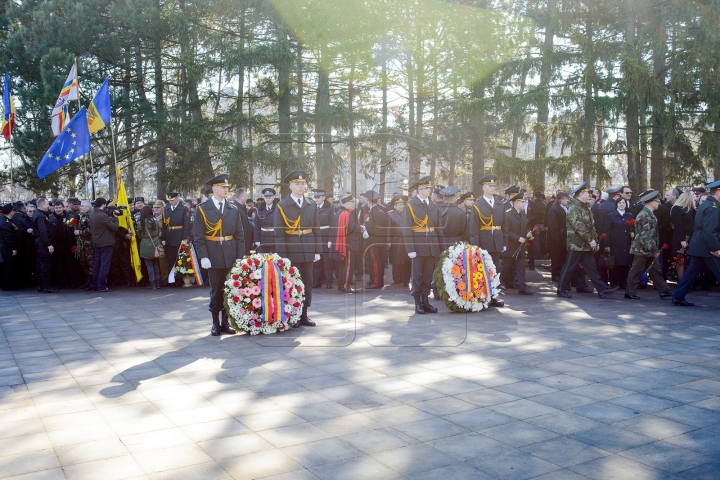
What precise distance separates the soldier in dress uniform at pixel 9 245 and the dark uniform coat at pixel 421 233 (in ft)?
28.8

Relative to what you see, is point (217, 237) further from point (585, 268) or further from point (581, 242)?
point (585, 268)

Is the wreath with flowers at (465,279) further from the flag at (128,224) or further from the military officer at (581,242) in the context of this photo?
the flag at (128,224)

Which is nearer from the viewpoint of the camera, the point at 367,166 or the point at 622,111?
the point at 622,111

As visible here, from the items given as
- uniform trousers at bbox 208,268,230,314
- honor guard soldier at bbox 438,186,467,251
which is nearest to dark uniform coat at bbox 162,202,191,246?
uniform trousers at bbox 208,268,230,314

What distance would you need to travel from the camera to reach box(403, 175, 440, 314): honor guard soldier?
9.93 metres

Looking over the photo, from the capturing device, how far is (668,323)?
28.9ft

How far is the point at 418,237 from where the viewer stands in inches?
393

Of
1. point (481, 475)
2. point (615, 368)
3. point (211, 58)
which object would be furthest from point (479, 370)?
point (211, 58)

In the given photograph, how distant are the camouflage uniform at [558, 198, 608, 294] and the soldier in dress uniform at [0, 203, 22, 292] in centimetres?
1117

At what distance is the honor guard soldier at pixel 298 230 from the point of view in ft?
29.8

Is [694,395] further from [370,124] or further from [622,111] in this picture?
[370,124]

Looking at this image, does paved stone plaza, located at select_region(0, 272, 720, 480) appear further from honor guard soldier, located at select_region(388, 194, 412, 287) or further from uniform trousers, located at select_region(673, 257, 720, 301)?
honor guard soldier, located at select_region(388, 194, 412, 287)

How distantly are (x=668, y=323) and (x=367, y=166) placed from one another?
16.0m

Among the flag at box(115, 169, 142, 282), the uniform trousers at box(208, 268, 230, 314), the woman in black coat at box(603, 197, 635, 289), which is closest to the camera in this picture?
the uniform trousers at box(208, 268, 230, 314)
